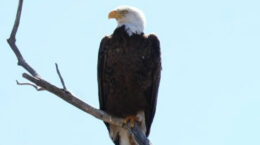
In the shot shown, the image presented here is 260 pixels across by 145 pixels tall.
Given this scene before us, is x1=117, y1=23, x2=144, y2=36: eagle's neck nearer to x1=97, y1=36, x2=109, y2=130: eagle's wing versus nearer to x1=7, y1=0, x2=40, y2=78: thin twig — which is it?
x1=97, y1=36, x2=109, y2=130: eagle's wing

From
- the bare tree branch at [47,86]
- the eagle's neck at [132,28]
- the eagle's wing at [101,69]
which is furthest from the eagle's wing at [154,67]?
the bare tree branch at [47,86]

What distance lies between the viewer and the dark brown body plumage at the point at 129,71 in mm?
6129

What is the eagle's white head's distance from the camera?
648 centimetres

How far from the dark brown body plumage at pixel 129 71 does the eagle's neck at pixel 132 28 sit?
1.7 inches

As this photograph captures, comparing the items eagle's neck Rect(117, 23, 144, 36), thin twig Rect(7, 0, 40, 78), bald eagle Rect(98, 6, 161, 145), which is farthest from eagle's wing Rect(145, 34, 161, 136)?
thin twig Rect(7, 0, 40, 78)

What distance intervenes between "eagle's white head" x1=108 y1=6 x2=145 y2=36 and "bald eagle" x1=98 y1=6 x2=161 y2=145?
0.02 meters

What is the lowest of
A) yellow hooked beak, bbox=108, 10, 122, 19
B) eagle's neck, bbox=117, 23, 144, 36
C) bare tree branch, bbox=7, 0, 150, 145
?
bare tree branch, bbox=7, 0, 150, 145

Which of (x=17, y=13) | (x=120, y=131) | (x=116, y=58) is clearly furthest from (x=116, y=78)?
(x=17, y=13)

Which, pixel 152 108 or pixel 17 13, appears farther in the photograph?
pixel 152 108

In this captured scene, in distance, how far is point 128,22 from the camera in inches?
257

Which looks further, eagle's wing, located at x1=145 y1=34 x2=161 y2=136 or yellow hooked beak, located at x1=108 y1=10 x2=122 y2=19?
yellow hooked beak, located at x1=108 y1=10 x2=122 y2=19

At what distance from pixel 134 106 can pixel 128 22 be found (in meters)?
0.96

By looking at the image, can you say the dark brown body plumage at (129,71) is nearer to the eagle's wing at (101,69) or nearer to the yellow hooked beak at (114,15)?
the eagle's wing at (101,69)

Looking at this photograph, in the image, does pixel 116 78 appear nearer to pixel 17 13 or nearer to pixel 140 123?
pixel 140 123
